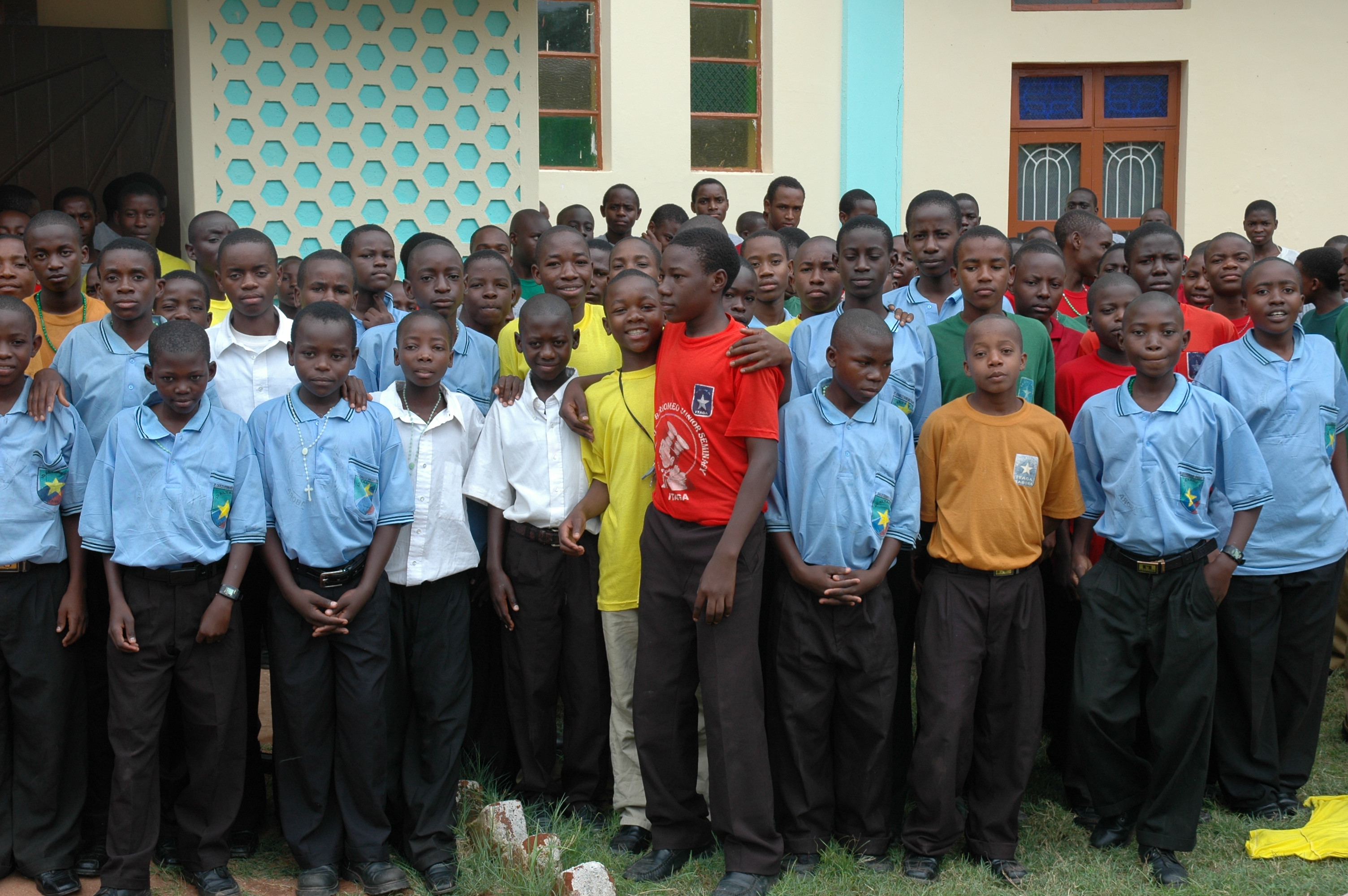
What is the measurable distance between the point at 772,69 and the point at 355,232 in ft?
12.6

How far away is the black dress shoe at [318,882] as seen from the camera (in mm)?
3289

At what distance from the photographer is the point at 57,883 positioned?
3275mm

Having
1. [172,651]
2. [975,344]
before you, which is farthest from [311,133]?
[975,344]

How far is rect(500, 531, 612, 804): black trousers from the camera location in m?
3.61

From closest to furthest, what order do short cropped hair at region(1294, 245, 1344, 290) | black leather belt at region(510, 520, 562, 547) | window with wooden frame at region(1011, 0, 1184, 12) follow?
black leather belt at region(510, 520, 562, 547) → short cropped hair at region(1294, 245, 1344, 290) → window with wooden frame at region(1011, 0, 1184, 12)

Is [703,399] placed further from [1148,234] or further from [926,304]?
[1148,234]

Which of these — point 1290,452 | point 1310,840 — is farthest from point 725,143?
point 1310,840

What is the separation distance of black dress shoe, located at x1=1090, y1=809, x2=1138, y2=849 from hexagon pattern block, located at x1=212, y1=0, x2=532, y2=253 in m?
3.69

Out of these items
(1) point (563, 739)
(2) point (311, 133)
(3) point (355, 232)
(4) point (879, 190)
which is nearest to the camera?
(1) point (563, 739)

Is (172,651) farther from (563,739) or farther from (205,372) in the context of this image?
(563,739)

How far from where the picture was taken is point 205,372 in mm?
3227

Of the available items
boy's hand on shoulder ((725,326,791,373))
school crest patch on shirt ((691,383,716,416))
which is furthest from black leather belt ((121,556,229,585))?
boy's hand on shoulder ((725,326,791,373))

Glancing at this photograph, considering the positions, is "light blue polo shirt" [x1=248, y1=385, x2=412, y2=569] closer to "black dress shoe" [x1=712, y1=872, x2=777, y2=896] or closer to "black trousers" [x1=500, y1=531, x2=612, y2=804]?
"black trousers" [x1=500, y1=531, x2=612, y2=804]

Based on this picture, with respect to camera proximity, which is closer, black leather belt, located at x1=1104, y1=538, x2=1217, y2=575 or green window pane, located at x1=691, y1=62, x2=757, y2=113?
black leather belt, located at x1=1104, y1=538, x2=1217, y2=575
